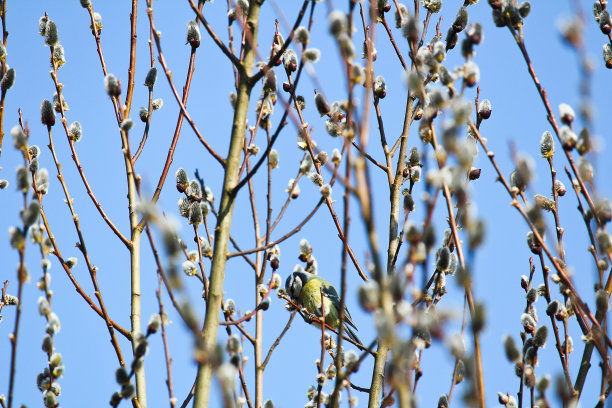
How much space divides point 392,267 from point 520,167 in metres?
1.74

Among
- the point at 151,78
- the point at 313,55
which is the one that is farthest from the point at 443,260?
the point at 151,78

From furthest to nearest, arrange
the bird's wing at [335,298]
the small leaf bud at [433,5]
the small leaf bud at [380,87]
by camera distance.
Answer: the bird's wing at [335,298] → the small leaf bud at [433,5] → the small leaf bud at [380,87]

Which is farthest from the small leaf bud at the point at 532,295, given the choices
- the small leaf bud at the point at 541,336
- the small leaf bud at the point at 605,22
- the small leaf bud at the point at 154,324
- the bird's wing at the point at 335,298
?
the bird's wing at the point at 335,298

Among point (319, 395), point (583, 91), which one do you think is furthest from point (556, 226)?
point (319, 395)

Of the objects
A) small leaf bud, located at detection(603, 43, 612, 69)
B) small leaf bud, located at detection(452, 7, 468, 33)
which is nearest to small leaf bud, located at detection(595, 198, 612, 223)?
small leaf bud, located at detection(603, 43, 612, 69)

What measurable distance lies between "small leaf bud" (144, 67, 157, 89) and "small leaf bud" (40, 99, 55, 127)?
54 centimetres

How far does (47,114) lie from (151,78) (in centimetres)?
58

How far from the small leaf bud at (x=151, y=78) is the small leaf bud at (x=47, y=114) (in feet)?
1.78

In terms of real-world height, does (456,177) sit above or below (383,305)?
above

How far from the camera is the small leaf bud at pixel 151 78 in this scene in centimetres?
332

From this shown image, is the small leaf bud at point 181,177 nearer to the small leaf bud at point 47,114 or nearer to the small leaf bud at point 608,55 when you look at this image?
the small leaf bud at point 47,114

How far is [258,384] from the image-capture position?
3.11 m

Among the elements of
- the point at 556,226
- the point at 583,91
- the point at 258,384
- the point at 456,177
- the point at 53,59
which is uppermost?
the point at 53,59

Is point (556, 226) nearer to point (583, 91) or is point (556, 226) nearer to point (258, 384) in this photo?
point (583, 91)
